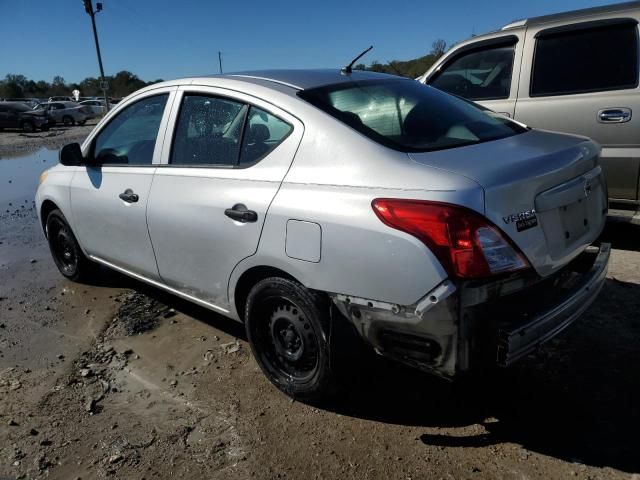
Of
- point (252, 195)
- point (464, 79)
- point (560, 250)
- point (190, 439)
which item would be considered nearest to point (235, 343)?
point (190, 439)

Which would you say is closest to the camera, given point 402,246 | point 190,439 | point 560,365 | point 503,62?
point 402,246

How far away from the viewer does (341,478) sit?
7.79 ft

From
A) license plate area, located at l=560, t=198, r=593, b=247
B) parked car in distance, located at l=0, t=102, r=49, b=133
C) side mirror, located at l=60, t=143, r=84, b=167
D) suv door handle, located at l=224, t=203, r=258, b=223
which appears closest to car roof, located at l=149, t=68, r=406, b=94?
suv door handle, located at l=224, t=203, r=258, b=223

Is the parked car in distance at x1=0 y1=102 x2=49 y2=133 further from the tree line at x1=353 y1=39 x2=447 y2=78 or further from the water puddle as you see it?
the tree line at x1=353 y1=39 x2=447 y2=78

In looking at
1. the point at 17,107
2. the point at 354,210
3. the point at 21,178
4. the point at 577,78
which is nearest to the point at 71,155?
the point at 354,210

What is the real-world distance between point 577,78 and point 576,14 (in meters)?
0.57

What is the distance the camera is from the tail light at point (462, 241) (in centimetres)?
209

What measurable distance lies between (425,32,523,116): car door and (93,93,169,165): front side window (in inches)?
119

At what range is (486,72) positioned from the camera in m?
5.24

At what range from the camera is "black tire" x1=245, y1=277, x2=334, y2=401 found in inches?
101

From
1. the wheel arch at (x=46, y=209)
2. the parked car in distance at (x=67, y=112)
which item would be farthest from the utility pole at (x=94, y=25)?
the wheel arch at (x=46, y=209)

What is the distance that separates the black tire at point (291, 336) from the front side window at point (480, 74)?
132 inches

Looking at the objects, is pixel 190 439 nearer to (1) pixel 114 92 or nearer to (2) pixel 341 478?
(2) pixel 341 478

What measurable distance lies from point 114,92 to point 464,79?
80.4 meters
